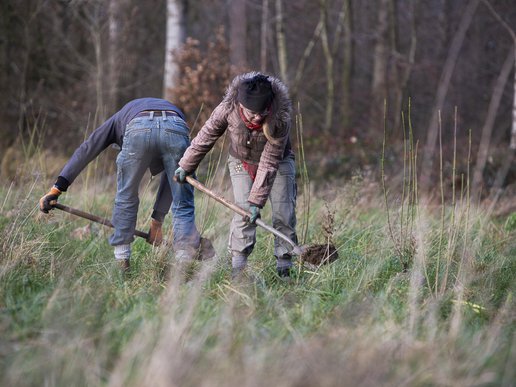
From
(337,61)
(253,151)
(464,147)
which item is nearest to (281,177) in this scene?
(253,151)

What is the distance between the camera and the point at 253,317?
3.76 meters

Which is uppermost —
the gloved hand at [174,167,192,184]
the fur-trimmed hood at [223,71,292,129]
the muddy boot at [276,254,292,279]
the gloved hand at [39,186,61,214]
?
the fur-trimmed hood at [223,71,292,129]

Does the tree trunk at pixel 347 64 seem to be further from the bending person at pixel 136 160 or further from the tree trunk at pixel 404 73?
the bending person at pixel 136 160

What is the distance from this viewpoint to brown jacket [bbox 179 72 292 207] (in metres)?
4.56

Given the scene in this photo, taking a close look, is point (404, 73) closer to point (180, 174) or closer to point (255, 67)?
point (255, 67)

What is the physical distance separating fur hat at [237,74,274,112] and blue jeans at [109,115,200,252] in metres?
0.64

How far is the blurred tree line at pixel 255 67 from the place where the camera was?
10.7 metres

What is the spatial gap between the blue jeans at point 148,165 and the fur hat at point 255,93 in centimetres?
64

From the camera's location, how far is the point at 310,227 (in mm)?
6344

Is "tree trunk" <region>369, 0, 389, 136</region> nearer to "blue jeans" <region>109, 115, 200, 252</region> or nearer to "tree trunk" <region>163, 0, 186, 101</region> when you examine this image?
"tree trunk" <region>163, 0, 186, 101</region>

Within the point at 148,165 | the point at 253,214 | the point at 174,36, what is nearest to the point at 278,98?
the point at 253,214

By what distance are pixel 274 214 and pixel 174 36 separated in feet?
21.4

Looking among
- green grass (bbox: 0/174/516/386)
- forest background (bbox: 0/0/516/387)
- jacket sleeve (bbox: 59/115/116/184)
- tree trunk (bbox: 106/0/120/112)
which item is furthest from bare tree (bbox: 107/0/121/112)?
jacket sleeve (bbox: 59/115/116/184)

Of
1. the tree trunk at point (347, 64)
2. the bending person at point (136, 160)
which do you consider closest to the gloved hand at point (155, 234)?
the bending person at point (136, 160)
